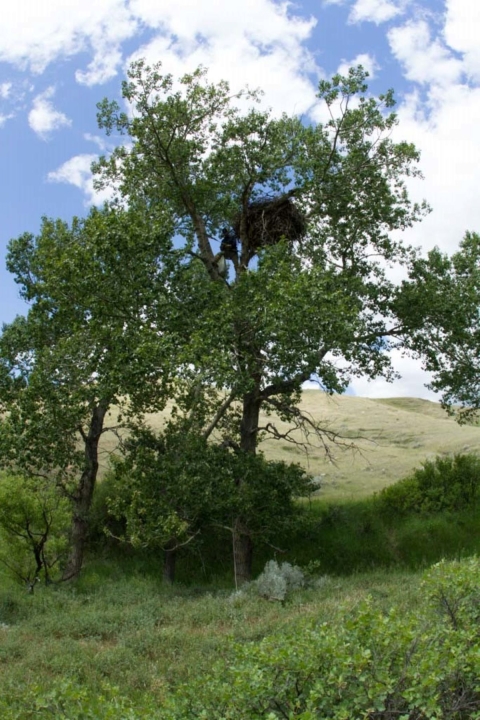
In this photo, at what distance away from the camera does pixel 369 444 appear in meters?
33.8

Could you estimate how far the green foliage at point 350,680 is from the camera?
6.83 m

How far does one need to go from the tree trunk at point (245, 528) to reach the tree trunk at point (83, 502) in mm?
4726

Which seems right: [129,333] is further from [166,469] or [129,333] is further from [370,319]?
[370,319]

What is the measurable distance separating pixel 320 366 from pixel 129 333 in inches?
208

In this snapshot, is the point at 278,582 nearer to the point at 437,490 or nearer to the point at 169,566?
the point at 169,566

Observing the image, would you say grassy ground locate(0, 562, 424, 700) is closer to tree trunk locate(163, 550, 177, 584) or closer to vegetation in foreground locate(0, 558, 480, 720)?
vegetation in foreground locate(0, 558, 480, 720)

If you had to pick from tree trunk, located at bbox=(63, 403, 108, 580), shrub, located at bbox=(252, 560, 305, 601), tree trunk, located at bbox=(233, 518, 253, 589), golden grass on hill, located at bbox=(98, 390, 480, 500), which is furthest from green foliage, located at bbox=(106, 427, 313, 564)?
golden grass on hill, located at bbox=(98, 390, 480, 500)

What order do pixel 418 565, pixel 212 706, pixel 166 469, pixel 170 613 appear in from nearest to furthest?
pixel 212 706 < pixel 170 613 < pixel 166 469 < pixel 418 565

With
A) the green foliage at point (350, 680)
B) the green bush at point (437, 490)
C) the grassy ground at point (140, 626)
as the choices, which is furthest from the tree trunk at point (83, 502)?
the green foliage at point (350, 680)

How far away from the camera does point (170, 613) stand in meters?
15.7

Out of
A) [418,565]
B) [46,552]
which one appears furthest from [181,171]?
[418,565]

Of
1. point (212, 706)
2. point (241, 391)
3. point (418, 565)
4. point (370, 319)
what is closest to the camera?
point (212, 706)

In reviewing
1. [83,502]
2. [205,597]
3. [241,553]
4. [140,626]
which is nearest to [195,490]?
[205,597]

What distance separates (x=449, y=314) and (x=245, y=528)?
9.10 m
